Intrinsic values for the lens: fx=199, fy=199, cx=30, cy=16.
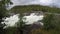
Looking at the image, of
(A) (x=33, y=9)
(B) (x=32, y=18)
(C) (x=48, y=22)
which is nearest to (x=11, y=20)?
(B) (x=32, y=18)

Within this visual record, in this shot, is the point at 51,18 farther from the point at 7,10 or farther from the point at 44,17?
the point at 7,10

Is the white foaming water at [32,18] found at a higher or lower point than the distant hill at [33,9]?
lower

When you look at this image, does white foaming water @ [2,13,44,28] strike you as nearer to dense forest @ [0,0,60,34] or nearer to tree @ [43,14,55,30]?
Answer: dense forest @ [0,0,60,34]

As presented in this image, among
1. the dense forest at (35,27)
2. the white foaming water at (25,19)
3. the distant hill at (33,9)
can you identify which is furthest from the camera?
the distant hill at (33,9)

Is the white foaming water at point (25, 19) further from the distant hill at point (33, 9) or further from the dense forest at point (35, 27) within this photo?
the distant hill at point (33, 9)

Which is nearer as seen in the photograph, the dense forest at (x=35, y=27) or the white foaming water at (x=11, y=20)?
the dense forest at (x=35, y=27)

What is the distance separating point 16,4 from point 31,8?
2.08ft

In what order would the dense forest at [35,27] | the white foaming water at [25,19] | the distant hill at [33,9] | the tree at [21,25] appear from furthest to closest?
the distant hill at [33,9] < the white foaming water at [25,19] < the tree at [21,25] < the dense forest at [35,27]

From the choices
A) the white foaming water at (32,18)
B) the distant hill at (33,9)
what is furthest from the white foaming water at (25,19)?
the distant hill at (33,9)

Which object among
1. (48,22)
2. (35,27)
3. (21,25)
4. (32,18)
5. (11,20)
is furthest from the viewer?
(11,20)

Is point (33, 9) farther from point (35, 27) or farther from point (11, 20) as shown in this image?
point (35, 27)

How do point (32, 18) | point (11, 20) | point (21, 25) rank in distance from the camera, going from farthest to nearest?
point (11, 20) < point (32, 18) < point (21, 25)

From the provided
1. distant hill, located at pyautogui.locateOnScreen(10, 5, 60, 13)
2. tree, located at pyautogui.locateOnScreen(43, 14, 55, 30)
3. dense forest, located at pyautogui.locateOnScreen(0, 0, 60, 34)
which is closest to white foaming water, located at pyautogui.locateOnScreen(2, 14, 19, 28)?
dense forest, located at pyautogui.locateOnScreen(0, 0, 60, 34)

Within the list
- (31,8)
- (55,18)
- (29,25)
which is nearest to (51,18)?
(55,18)
